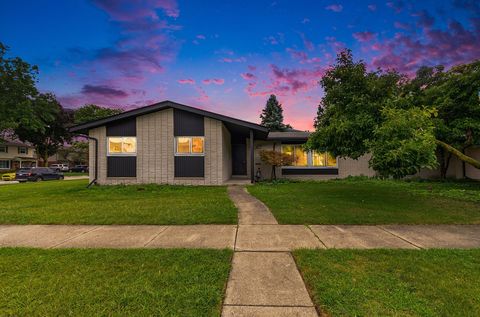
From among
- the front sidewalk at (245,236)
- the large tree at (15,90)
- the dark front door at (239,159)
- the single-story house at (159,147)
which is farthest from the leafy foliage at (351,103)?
the large tree at (15,90)

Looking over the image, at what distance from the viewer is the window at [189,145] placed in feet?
40.6

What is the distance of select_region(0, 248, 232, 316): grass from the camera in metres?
2.15

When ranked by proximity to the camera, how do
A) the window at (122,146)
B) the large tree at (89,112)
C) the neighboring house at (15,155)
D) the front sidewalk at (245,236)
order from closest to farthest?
1. the front sidewalk at (245,236)
2. the window at (122,146)
3. the neighboring house at (15,155)
4. the large tree at (89,112)

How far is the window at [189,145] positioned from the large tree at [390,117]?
21.1 ft

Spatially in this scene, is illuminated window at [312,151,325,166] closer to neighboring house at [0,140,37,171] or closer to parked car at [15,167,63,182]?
parked car at [15,167,63,182]

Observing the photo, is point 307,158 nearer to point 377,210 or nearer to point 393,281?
point 377,210

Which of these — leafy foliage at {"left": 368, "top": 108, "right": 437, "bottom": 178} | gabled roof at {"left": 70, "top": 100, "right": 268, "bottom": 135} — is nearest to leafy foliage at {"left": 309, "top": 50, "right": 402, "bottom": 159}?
leafy foliage at {"left": 368, "top": 108, "right": 437, "bottom": 178}

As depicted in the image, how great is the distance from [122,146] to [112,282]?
11.4 meters

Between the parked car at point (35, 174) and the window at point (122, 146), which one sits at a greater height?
the window at point (122, 146)

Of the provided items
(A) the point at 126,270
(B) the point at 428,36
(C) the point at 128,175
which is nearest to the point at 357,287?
(A) the point at 126,270

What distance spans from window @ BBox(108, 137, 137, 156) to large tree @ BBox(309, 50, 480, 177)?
987 cm

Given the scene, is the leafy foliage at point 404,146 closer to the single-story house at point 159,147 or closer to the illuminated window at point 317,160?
the single-story house at point 159,147

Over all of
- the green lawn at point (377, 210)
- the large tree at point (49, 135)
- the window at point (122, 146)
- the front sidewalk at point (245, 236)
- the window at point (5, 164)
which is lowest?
the front sidewalk at point (245, 236)

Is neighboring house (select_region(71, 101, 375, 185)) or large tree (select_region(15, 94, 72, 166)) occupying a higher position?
large tree (select_region(15, 94, 72, 166))
